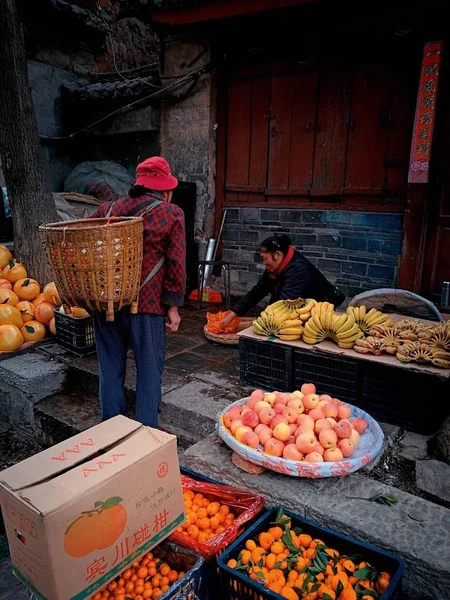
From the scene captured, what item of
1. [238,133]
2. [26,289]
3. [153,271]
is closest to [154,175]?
[153,271]

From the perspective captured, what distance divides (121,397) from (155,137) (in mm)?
6593

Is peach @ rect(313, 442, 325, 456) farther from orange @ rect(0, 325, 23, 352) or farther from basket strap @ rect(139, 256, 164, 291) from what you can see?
orange @ rect(0, 325, 23, 352)

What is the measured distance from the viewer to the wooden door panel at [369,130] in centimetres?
604

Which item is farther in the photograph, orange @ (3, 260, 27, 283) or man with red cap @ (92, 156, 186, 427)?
orange @ (3, 260, 27, 283)

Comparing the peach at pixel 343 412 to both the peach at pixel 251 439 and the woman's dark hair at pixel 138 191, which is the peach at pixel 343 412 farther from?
the woman's dark hair at pixel 138 191

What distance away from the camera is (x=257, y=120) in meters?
7.29

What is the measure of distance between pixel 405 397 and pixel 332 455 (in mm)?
1112

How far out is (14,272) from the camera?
5.82 m

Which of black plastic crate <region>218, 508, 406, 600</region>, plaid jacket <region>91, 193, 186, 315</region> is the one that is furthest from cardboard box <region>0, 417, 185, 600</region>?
plaid jacket <region>91, 193, 186, 315</region>

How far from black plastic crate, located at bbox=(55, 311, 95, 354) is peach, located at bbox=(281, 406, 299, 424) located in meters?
2.87

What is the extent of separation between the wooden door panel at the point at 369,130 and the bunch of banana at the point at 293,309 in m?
3.12

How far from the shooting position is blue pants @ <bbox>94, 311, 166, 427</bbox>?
3215 millimetres

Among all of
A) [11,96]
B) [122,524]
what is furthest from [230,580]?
[11,96]

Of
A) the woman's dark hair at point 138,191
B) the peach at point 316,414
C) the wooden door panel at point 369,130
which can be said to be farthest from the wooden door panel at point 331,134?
the peach at point 316,414
